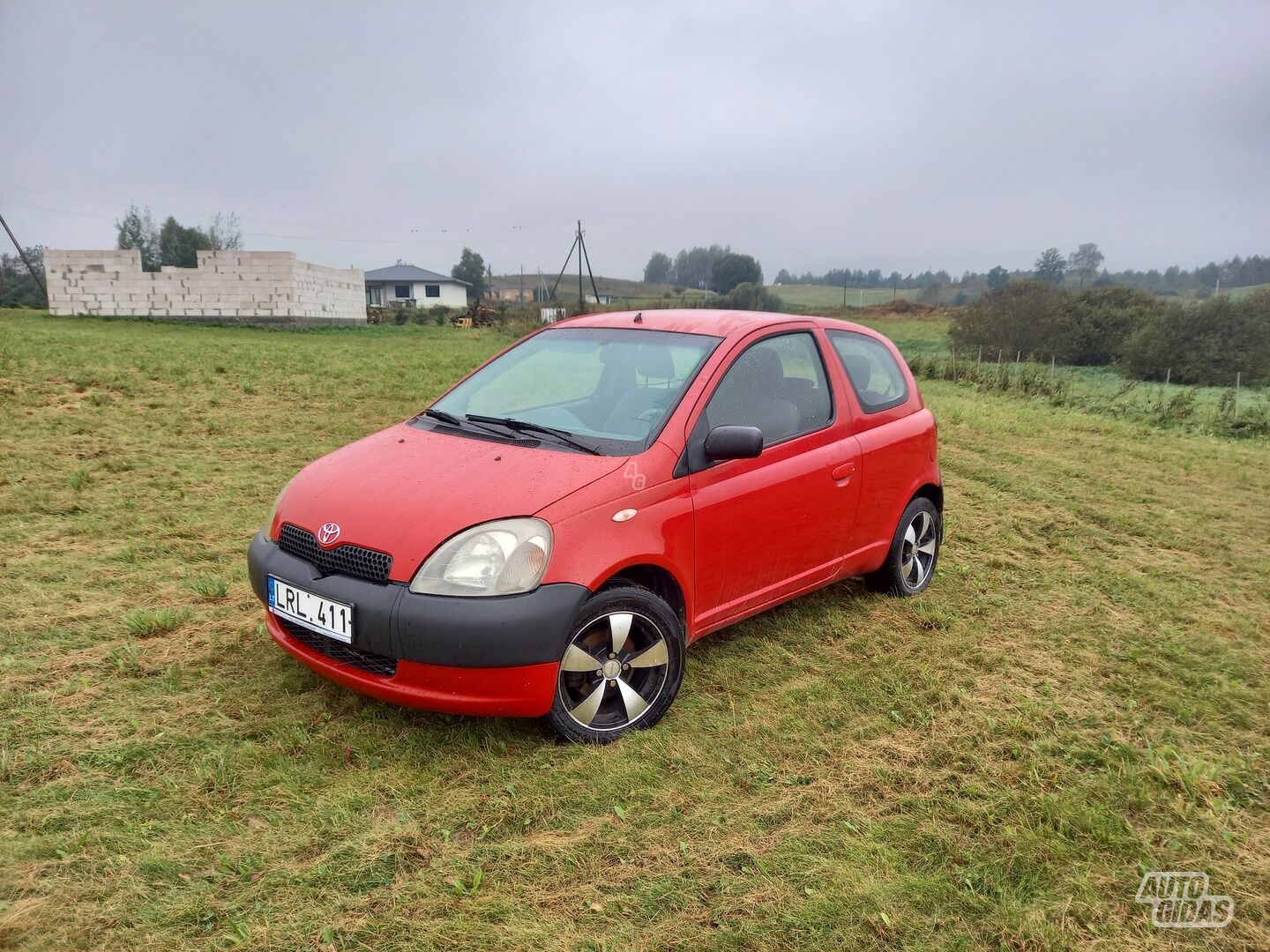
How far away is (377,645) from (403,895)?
2.73 feet

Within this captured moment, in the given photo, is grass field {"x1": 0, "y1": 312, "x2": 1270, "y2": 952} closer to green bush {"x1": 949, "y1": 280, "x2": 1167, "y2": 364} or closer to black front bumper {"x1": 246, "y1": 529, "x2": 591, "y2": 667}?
black front bumper {"x1": 246, "y1": 529, "x2": 591, "y2": 667}

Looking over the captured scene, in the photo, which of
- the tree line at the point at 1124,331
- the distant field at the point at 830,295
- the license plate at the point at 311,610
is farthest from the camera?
the distant field at the point at 830,295

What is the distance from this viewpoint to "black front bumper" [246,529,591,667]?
279 cm

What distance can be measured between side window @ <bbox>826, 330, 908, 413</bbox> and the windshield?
3.35 ft

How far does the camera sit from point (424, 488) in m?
3.14

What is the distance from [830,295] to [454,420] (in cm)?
5938

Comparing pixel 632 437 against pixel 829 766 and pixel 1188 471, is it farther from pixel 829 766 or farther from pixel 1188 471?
pixel 1188 471

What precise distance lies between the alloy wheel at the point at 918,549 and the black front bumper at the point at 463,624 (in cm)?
267

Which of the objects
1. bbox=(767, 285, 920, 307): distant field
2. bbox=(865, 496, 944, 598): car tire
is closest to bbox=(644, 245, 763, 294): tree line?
bbox=(767, 285, 920, 307): distant field

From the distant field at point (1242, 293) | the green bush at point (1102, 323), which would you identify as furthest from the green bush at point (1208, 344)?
the green bush at point (1102, 323)

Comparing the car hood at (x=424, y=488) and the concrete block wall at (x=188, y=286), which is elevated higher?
the concrete block wall at (x=188, y=286)

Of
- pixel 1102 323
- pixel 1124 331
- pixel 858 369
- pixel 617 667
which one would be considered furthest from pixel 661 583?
pixel 1102 323

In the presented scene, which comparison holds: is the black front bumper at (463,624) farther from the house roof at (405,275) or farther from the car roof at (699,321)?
the house roof at (405,275)

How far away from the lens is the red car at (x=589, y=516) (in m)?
2.88
